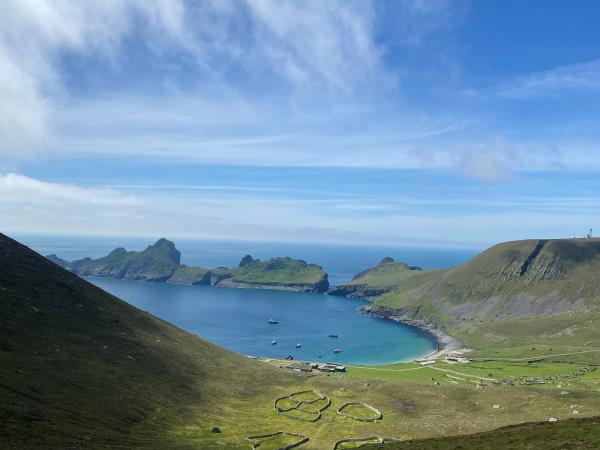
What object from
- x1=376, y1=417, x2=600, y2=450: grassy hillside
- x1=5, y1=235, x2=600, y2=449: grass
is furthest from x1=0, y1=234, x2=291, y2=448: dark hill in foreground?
x1=376, y1=417, x2=600, y2=450: grassy hillside

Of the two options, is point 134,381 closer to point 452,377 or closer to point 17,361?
point 17,361

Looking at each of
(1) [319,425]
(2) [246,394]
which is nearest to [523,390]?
(1) [319,425]

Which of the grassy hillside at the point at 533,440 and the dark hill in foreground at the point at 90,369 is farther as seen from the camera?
the dark hill in foreground at the point at 90,369

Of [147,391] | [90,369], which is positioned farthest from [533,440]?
[90,369]

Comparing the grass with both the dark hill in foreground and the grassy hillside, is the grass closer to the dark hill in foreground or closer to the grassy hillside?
the dark hill in foreground

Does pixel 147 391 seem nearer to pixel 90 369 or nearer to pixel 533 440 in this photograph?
pixel 90 369

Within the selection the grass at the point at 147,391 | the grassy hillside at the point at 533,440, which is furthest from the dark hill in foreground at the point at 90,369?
the grassy hillside at the point at 533,440

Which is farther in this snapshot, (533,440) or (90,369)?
(90,369)

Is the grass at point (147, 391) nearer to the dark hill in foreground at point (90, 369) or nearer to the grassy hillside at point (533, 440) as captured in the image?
the dark hill in foreground at point (90, 369)

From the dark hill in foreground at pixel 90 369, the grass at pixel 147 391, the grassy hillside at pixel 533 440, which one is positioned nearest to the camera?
the grassy hillside at pixel 533 440
